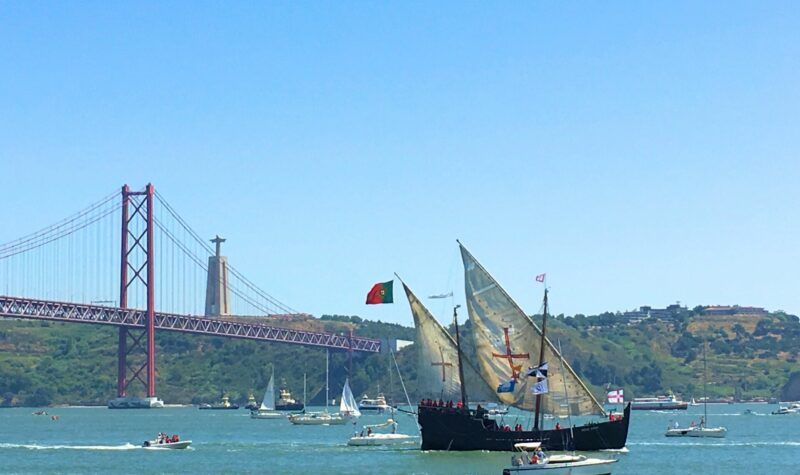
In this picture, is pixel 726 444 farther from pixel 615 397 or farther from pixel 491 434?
pixel 491 434

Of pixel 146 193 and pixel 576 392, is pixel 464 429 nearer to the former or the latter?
pixel 576 392

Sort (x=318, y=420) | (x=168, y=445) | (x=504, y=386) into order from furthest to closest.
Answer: (x=318, y=420), (x=168, y=445), (x=504, y=386)

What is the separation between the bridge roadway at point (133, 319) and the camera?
152m

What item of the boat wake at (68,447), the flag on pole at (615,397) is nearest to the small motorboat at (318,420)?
the boat wake at (68,447)

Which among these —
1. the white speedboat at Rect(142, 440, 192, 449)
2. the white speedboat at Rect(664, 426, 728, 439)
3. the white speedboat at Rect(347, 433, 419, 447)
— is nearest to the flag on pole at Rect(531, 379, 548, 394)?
the white speedboat at Rect(347, 433, 419, 447)

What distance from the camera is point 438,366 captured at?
3255 inches

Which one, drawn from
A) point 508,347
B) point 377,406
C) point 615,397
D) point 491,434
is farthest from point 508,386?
point 377,406

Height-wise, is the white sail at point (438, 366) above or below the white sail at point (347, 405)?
above

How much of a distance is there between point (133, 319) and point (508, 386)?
94.2 meters

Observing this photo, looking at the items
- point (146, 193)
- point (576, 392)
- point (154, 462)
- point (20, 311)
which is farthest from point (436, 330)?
point (146, 193)

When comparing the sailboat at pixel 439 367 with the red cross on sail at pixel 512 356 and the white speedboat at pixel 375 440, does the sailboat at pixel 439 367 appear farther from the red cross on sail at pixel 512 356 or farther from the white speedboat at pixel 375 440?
the white speedboat at pixel 375 440

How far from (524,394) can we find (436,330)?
596 centimetres

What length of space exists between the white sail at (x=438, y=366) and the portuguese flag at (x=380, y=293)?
10.2ft

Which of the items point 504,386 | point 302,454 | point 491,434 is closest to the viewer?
point 491,434
